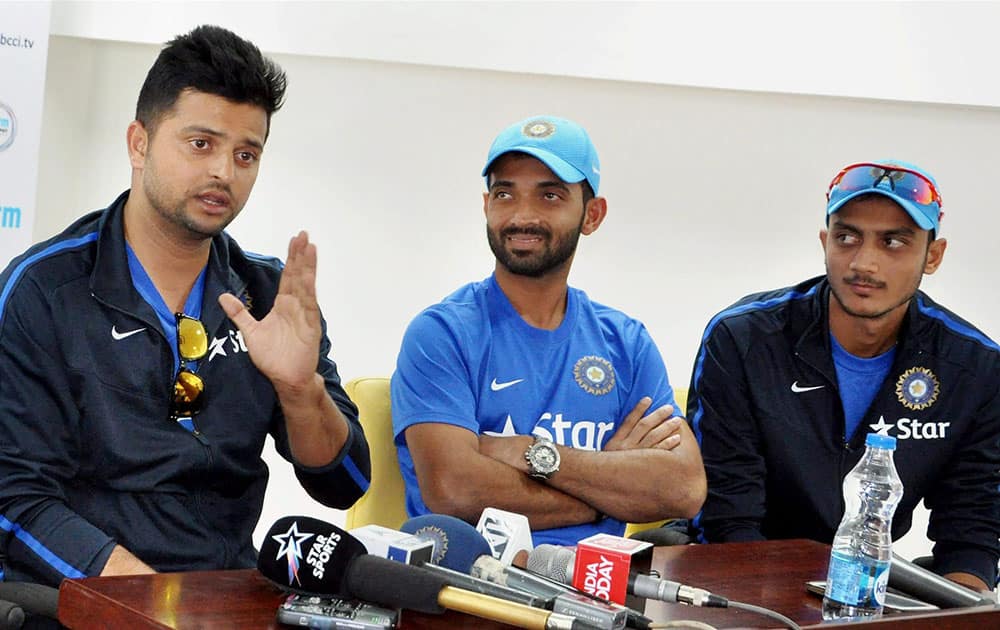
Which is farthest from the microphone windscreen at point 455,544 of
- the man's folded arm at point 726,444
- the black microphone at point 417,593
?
the man's folded arm at point 726,444

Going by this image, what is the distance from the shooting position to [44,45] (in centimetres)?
448

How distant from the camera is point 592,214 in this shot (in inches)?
125

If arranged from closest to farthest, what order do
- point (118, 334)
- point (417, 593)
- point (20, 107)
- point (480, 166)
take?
point (417, 593) < point (118, 334) < point (20, 107) < point (480, 166)

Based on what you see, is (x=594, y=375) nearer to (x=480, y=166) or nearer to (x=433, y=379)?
(x=433, y=379)

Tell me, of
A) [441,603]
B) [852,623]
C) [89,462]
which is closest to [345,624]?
[441,603]

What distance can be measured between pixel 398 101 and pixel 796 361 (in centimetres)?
225

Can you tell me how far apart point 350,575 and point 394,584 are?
6 centimetres

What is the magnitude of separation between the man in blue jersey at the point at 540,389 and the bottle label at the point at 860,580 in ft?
2.56

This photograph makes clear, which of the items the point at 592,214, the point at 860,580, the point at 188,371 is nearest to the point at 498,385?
the point at 592,214

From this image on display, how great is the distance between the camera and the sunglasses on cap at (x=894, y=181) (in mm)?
3068

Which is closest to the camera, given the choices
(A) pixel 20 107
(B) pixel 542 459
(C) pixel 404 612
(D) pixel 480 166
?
(C) pixel 404 612

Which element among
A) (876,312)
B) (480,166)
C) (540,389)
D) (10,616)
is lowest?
(10,616)

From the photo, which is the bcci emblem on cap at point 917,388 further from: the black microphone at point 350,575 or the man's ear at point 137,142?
the man's ear at point 137,142

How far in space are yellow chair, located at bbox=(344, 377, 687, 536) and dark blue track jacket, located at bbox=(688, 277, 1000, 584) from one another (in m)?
0.79
